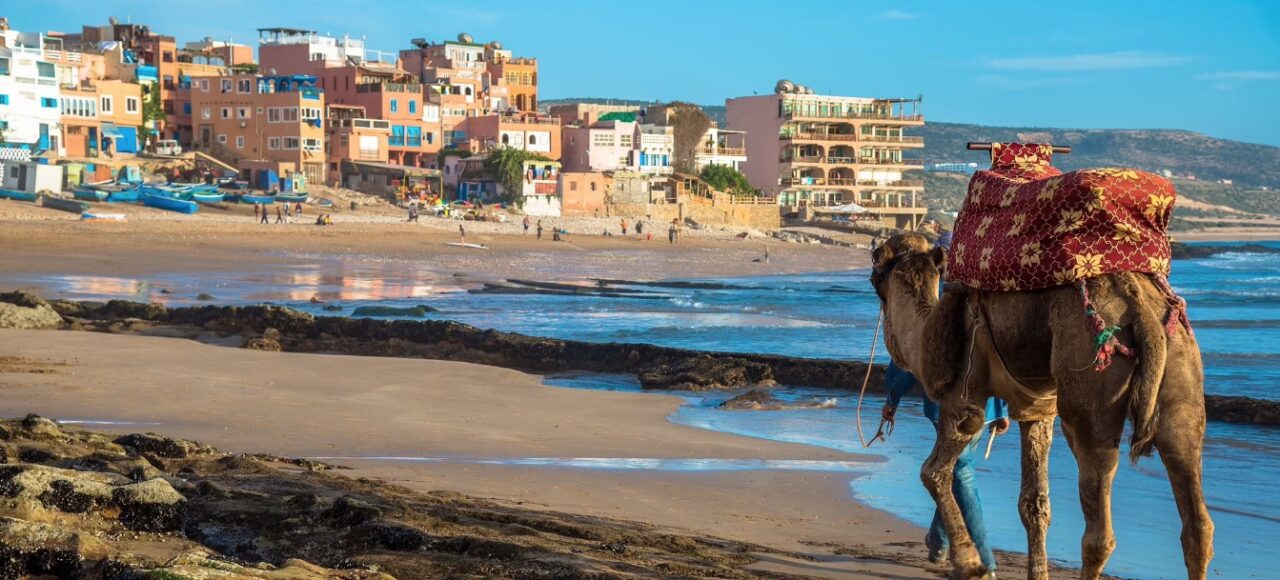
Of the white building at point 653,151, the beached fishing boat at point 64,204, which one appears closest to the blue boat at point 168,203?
the beached fishing boat at point 64,204

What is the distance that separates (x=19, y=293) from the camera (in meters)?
27.0

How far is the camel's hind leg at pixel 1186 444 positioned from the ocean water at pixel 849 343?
3.13 m

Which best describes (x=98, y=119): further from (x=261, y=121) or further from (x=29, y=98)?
(x=261, y=121)

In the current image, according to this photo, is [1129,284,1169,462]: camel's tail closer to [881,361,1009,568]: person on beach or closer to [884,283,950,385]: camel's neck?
[884,283,950,385]: camel's neck

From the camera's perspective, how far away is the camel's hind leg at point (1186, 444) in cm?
638

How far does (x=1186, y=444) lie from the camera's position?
6383 millimetres

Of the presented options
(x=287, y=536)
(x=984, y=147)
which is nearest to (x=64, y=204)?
(x=287, y=536)

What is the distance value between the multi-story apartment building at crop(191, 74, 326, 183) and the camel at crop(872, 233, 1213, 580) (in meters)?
74.7

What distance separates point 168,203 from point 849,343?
4503 centimetres

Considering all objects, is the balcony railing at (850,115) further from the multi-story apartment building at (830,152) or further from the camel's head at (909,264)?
the camel's head at (909,264)

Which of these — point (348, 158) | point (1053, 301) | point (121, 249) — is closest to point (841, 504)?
point (1053, 301)

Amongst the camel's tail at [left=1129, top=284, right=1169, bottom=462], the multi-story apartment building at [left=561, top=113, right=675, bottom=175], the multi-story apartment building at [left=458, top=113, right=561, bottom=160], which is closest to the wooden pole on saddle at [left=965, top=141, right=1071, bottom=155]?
the camel's tail at [left=1129, top=284, right=1169, bottom=462]

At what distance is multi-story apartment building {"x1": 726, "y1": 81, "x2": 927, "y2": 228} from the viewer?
10619cm

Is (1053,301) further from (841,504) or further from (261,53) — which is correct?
(261,53)
